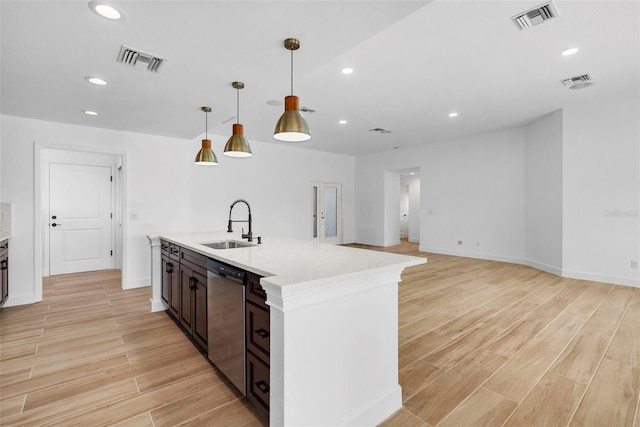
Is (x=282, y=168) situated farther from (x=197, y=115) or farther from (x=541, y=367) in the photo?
(x=541, y=367)

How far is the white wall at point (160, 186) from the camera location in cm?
410

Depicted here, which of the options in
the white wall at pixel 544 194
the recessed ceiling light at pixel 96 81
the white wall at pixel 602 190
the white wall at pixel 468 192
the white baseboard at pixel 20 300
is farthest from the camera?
the white wall at pixel 468 192

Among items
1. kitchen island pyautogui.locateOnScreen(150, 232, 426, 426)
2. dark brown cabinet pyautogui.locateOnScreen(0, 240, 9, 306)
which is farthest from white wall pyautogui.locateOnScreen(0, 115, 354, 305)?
kitchen island pyautogui.locateOnScreen(150, 232, 426, 426)

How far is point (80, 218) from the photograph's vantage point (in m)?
6.03

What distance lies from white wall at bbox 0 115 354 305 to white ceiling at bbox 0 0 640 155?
0.32 meters

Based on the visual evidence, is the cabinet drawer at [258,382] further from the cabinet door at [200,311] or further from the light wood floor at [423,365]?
the cabinet door at [200,311]

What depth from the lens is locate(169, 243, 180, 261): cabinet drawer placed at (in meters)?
3.11

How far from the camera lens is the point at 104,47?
92.5 inches

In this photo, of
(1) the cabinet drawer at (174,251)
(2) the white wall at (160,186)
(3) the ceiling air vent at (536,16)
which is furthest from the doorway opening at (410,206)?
(1) the cabinet drawer at (174,251)

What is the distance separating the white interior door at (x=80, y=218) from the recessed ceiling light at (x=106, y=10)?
17.2 feet

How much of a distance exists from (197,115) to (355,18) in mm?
2785

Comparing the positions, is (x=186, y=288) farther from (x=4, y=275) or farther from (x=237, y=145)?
(x=4, y=275)

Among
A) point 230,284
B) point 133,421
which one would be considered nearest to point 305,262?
point 230,284

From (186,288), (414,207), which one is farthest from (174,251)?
(414,207)
